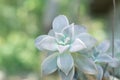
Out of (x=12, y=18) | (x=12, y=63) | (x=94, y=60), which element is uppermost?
(x=94, y=60)

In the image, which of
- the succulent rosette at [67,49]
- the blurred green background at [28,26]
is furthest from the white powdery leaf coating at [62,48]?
the blurred green background at [28,26]

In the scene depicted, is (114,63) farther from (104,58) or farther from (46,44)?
(46,44)

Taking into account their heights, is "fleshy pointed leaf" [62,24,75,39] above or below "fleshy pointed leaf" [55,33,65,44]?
above

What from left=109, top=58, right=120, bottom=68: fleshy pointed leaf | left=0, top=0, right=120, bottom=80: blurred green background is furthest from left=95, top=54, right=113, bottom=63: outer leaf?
left=0, top=0, right=120, bottom=80: blurred green background

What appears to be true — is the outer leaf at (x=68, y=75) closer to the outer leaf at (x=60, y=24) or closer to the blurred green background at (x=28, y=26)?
the outer leaf at (x=60, y=24)

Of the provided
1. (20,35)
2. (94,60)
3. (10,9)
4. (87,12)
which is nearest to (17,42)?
(20,35)

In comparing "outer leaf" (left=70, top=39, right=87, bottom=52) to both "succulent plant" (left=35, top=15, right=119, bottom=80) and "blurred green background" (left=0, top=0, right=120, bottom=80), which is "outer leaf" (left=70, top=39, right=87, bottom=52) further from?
"blurred green background" (left=0, top=0, right=120, bottom=80)

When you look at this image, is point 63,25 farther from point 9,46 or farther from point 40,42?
point 9,46
